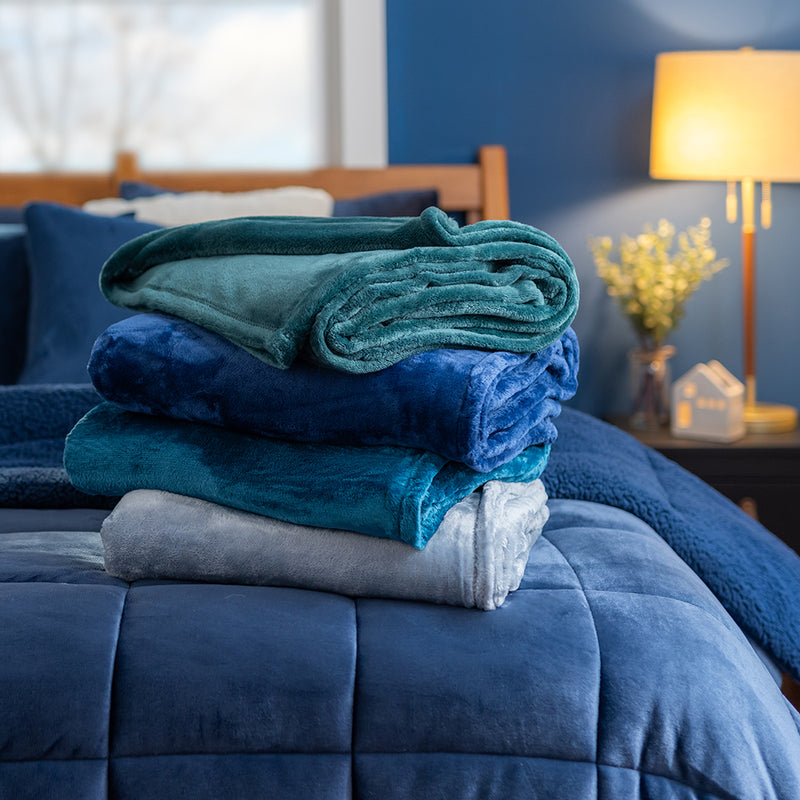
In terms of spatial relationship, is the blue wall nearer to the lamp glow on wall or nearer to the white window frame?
the white window frame

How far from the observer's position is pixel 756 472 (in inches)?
98.3

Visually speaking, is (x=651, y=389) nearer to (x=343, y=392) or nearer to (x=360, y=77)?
(x=360, y=77)

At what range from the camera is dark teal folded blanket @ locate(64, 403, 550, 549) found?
3.05 ft

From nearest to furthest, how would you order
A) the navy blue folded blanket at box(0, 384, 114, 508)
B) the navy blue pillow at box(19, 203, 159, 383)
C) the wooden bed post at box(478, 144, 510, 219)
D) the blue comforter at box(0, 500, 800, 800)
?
the blue comforter at box(0, 500, 800, 800), the navy blue folded blanket at box(0, 384, 114, 508), the navy blue pillow at box(19, 203, 159, 383), the wooden bed post at box(478, 144, 510, 219)

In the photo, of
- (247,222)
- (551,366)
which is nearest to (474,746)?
(551,366)

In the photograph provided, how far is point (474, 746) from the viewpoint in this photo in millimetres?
874

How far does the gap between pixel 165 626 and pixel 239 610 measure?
0.22 feet

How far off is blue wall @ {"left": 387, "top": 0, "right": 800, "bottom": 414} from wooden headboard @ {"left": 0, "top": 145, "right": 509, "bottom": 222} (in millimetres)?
167

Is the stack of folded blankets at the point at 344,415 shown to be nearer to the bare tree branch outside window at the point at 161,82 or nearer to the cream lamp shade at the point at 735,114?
the cream lamp shade at the point at 735,114

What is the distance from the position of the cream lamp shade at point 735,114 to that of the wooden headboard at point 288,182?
507 millimetres

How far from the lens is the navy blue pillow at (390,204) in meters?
2.31

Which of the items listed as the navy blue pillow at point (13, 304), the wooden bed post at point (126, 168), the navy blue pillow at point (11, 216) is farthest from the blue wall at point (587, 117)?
the navy blue pillow at point (13, 304)

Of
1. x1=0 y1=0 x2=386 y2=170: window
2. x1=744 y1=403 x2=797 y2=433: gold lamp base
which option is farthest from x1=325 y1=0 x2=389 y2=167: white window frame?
x1=744 y1=403 x2=797 y2=433: gold lamp base

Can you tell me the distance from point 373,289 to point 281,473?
195 millimetres
